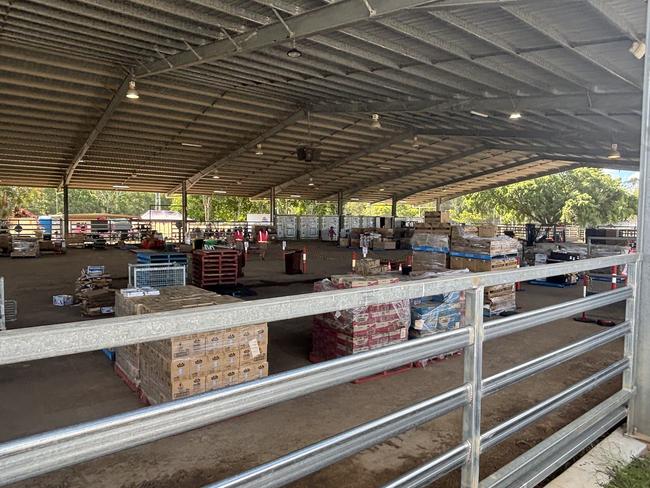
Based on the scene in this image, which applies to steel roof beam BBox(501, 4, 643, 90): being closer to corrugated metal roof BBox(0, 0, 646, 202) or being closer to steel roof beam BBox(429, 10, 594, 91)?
corrugated metal roof BBox(0, 0, 646, 202)

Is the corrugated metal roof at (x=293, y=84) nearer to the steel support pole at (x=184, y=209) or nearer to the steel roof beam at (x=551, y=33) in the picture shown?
the steel roof beam at (x=551, y=33)

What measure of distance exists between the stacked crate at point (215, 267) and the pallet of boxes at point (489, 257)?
6.42 meters

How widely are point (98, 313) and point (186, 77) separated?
9110mm

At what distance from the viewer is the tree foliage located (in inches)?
1492

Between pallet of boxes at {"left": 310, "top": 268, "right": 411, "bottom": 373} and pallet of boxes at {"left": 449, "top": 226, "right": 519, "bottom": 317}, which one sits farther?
pallet of boxes at {"left": 449, "top": 226, "right": 519, "bottom": 317}

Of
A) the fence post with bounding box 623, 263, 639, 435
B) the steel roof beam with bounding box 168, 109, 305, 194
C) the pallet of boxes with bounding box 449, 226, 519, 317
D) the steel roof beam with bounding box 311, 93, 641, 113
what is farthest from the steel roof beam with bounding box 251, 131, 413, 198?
the fence post with bounding box 623, 263, 639, 435

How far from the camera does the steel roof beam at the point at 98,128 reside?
17.2 meters

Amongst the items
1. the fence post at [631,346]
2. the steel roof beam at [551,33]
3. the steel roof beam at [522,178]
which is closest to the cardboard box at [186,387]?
the fence post at [631,346]

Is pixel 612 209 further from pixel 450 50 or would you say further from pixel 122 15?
pixel 122 15

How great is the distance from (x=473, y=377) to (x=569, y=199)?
1654 inches

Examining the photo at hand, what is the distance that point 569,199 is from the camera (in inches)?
1524

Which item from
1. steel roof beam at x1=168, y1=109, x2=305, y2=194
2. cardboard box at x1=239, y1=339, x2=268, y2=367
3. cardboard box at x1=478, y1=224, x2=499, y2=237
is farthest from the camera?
steel roof beam at x1=168, y1=109, x2=305, y2=194

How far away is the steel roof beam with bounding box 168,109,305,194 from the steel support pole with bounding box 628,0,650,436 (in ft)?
60.8

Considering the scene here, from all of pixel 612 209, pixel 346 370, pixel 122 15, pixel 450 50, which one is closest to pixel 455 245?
pixel 450 50
